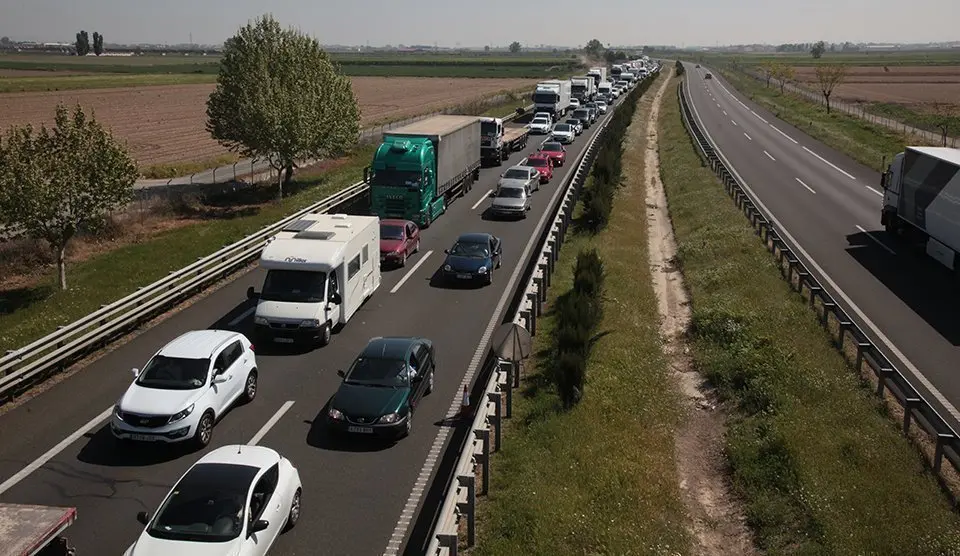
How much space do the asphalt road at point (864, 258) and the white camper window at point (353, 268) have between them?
13540 millimetres

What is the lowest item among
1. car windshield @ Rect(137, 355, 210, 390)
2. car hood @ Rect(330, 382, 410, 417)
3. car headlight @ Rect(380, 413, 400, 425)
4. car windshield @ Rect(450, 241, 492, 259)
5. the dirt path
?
the dirt path

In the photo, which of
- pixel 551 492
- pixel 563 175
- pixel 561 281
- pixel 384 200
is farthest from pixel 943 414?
pixel 563 175

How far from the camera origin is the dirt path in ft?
42.1

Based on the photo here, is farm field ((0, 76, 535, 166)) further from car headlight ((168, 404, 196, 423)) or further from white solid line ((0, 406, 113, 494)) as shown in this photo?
car headlight ((168, 404, 196, 423))

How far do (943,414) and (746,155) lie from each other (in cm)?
4081

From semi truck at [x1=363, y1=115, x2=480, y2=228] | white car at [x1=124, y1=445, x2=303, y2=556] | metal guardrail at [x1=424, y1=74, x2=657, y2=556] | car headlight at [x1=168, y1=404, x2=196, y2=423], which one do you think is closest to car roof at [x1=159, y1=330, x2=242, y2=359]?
car headlight at [x1=168, y1=404, x2=196, y2=423]

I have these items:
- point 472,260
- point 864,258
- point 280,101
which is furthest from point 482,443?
point 280,101

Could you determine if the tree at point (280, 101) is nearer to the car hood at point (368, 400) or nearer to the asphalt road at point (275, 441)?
the asphalt road at point (275, 441)

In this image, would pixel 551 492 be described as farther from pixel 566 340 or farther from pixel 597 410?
pixel 566 340

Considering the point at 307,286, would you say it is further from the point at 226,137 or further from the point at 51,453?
the point at 226,137

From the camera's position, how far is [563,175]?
47750 mm

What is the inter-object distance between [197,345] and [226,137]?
Result: 31113mm

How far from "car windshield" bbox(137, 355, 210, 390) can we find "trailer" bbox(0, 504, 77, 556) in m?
4.59

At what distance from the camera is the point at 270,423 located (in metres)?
16.1
